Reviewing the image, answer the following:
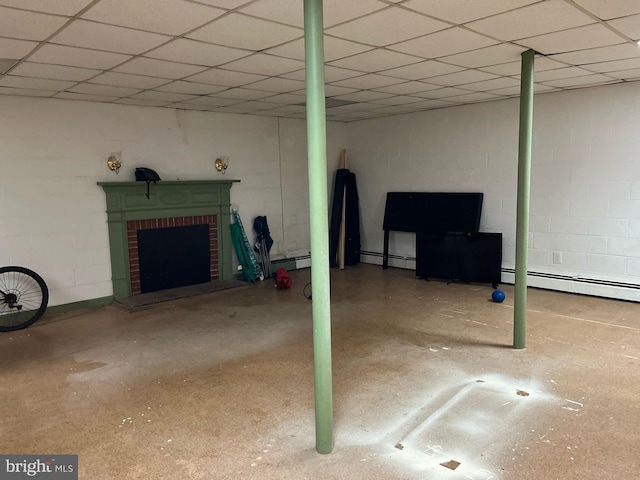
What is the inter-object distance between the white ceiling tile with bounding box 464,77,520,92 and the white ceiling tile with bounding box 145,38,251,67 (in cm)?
289

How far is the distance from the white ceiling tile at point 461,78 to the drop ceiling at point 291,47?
2 centimetres

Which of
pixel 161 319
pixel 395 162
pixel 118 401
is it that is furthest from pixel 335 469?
pixel 395 162

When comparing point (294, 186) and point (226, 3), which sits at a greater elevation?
point (226, 3)

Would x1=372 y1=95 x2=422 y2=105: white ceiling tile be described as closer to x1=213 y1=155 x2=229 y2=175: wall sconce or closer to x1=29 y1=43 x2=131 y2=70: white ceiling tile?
x1=213 y1=155 x2=229 y2=175: wall sconce

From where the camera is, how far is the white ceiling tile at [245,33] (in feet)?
10.2

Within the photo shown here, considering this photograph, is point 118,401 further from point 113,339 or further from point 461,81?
point 461,81

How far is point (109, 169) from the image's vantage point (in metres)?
6.00

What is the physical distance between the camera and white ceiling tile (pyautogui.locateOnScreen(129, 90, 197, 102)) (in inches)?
213

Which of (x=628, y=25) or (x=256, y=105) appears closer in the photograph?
(x=628, y=25)

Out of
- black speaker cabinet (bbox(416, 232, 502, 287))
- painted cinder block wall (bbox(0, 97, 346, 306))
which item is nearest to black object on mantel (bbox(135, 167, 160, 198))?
painted cinder block wall (bbox(0, 97, 346, 306))

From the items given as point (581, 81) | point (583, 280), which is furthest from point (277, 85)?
point (583, 280)

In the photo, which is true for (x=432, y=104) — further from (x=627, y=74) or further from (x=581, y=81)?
(x=627, y=74)

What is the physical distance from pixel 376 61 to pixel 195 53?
5.23 feet

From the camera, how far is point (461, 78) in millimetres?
5109
